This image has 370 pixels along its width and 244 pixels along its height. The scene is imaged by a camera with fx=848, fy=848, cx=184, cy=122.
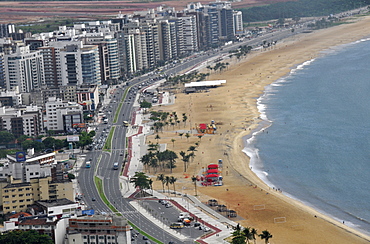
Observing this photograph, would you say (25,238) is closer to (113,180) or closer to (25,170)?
(25,170)

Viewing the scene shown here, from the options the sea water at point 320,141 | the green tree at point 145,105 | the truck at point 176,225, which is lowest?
the sea water at point 320,141

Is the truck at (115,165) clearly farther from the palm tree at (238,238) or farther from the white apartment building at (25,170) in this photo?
the palm tree at (238,238)

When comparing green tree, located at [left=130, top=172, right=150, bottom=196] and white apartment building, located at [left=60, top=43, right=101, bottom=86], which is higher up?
white apartment building, located at [left=60, top=43, right=101, bottom=86]

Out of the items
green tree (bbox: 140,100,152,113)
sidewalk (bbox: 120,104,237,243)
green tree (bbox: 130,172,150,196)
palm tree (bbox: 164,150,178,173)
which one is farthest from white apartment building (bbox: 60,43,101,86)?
green tree (bbox: 130,172,150,196)

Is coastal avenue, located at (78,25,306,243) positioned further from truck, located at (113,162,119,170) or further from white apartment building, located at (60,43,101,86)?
white apartment building, located at (60,43,101,86)

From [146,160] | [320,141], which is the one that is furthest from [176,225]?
[320,141]

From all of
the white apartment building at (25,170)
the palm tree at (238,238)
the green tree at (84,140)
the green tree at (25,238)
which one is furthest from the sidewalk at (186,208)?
the green tree at (25,238)

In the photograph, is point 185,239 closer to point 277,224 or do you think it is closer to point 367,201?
point 277,224

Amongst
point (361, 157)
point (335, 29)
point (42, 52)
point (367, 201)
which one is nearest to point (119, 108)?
point (42, 52)
